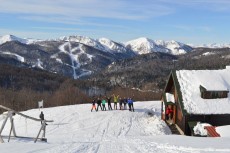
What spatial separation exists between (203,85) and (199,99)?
5.31ft

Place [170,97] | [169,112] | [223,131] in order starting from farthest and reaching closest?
1. [170,97]
2. [169,112]
3. [223,131]

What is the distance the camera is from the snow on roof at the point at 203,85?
32.8 m

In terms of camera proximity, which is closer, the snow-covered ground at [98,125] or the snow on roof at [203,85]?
the snow-covered ground at [98,125]

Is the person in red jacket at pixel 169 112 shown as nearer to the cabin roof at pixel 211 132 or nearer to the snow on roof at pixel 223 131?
the cabin roof at pixel 211 132

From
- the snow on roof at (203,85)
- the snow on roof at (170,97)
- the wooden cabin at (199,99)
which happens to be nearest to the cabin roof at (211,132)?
the wooden cabin at (199,99)

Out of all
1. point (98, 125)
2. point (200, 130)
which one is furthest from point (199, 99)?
point (98, 125)

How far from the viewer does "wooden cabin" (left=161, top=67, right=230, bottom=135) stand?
107ft

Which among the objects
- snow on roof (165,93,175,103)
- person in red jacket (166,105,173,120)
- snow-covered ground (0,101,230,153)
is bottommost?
snow-covered ground (0,101,230,153)

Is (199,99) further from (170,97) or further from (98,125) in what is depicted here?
(98,125)

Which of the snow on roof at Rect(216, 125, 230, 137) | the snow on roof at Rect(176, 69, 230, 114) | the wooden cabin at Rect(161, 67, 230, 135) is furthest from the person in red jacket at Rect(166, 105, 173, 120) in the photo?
the snow on roof at Rect(216, 125, 230, 137)

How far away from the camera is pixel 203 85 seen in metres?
34.6

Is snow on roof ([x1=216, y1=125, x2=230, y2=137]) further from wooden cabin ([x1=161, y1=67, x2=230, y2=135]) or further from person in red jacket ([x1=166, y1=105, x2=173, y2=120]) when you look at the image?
person in red jacket ([x1=166, y1=105, x2=173, y2=120])

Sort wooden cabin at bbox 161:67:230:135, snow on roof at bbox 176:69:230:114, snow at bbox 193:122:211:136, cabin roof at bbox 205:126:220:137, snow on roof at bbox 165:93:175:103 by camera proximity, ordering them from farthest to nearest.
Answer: snow on roof at bbox 165:93:175:103 < snow on roof at bbox 176:69:230:114 < wooden cabin at bbox 161:67:230:135 < snow at bbox 193:122:211:136 < cabin roof at bbox 205:126:220:137

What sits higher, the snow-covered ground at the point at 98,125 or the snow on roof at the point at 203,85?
the snow on roof at the point at 203,85
